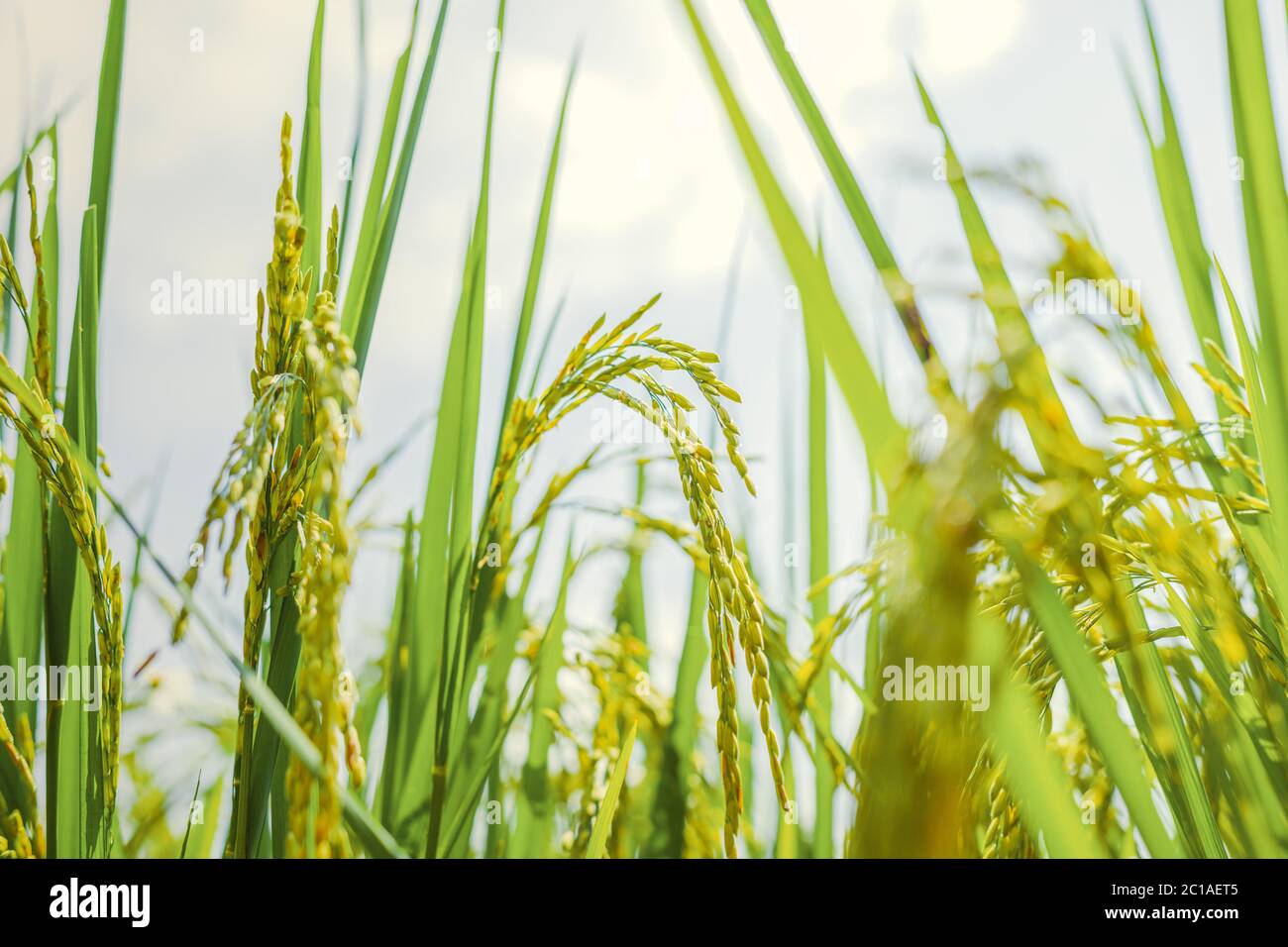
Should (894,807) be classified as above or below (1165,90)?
below

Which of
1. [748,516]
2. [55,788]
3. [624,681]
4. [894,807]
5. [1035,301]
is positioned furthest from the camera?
[748,516]

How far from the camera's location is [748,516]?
3.93 feet

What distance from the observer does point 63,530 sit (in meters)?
0.63

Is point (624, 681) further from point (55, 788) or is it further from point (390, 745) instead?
point (55, 788)

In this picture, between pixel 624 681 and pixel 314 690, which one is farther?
pixel 624 681

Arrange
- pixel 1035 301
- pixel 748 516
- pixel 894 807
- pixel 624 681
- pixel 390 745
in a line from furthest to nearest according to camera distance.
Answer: pixel 748 516 → pixel 624 681 → pixel 390 745 → pixel 1035 301 → pixel 894 807

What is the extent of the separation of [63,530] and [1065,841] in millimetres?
780

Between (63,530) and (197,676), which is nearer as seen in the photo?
(63,530)
